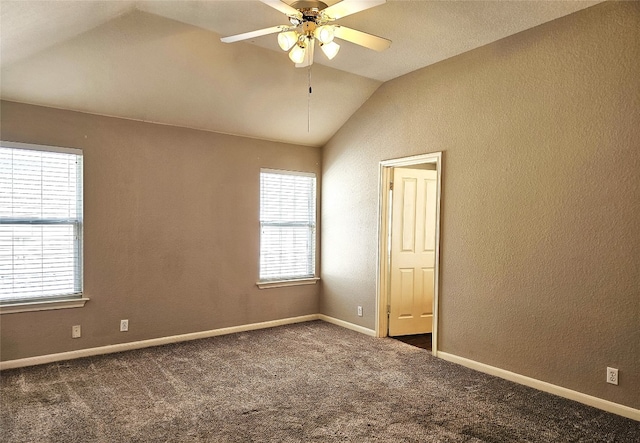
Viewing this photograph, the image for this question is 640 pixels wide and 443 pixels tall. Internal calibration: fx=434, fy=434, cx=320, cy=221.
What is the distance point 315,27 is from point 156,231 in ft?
9.17

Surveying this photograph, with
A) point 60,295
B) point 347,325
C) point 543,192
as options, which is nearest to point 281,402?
point 347,325

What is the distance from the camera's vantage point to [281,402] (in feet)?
10.2

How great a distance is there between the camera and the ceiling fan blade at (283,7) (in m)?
2.23

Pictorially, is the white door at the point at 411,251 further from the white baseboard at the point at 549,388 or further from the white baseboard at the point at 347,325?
the white baseboard at the point at 549,388

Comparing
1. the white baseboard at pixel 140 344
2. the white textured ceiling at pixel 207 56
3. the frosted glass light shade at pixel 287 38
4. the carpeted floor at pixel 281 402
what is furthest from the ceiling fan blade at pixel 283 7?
the white baseboard at pixel 140 344

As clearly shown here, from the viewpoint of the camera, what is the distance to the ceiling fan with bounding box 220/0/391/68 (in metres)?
2.28

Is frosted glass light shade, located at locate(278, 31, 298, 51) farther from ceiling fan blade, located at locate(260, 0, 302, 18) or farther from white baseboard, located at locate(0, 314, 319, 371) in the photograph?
white baseboard, located at locate(0, 314, 319, 371)

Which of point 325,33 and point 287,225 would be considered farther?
point 287,225

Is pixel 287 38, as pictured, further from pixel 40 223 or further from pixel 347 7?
pixel 40 223

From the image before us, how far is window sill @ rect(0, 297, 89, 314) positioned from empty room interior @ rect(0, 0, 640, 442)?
30mm

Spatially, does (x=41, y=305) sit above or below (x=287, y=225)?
below

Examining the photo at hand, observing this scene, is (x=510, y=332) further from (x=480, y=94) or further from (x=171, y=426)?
(x=171, y=426)

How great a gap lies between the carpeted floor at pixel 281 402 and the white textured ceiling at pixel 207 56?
2388mm

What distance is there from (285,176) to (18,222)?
2.78 meters
